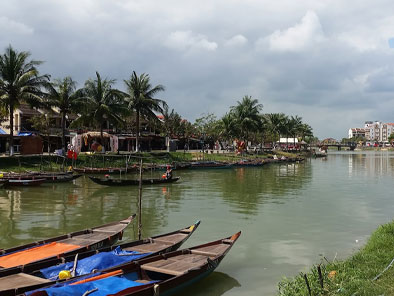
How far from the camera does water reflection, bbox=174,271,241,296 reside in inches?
385

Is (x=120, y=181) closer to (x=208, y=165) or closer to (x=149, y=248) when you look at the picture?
(x=149, y=248)

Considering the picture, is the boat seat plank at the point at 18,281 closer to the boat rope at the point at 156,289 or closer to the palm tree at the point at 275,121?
the boat rope at the point at 156,289

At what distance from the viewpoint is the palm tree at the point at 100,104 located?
44594 mm

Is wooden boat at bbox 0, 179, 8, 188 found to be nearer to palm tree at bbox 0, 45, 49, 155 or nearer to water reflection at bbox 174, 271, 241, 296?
palm tree at bbox 0, 45, 49, 155

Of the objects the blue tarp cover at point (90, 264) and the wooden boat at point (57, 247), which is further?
the wooden boat at point (57, 247)

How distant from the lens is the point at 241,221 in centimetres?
1856

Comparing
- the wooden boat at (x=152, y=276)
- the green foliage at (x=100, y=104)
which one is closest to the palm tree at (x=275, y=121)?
the green foliage at (x=100, y=104)

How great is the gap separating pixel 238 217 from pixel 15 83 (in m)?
28.3

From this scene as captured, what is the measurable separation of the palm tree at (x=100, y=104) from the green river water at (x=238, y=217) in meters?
14.1

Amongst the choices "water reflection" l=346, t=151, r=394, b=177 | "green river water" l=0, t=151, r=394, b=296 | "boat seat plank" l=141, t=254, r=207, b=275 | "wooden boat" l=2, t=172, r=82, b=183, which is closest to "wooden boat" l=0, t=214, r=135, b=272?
"boat seat plank" l=141, t=254, r=207, b=275

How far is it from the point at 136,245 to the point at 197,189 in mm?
19940

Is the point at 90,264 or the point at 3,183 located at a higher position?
the point at 3,183

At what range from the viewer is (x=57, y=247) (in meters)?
11.2

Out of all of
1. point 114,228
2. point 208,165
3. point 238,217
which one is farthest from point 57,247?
point 208,165
